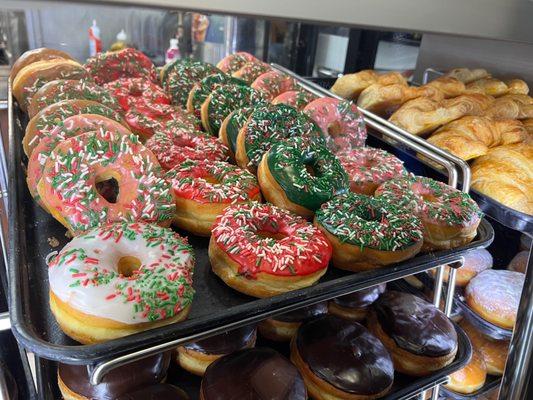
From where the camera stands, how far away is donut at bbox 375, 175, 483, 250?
1.33m

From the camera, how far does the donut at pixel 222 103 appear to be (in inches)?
69.7

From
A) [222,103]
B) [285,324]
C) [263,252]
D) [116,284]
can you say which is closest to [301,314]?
[285,324]

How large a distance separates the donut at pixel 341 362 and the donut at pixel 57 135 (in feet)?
2.72

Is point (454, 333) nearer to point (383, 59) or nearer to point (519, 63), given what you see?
point (519, 63)

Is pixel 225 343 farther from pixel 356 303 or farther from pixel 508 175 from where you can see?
pixel 508 175

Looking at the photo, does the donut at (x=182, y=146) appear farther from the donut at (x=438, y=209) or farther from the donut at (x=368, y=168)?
the donut at (x=438, y=209)

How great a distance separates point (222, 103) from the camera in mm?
1780

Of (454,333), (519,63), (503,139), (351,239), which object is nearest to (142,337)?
(351,239)

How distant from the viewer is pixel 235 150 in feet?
5.29

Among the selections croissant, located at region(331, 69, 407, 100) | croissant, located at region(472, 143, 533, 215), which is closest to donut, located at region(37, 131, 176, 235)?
croissant, located at region(472, 143, 533, 215)

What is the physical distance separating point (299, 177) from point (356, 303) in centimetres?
54

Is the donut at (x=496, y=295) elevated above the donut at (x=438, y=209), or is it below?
below

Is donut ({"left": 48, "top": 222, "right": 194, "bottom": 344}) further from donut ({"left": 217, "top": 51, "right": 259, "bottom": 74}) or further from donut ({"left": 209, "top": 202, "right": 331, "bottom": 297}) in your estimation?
donut ({"left": 217, "top": 51, "right": 259, "bottom": 74})

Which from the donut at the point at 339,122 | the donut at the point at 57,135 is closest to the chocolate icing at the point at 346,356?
the donut at the point at 339,122
